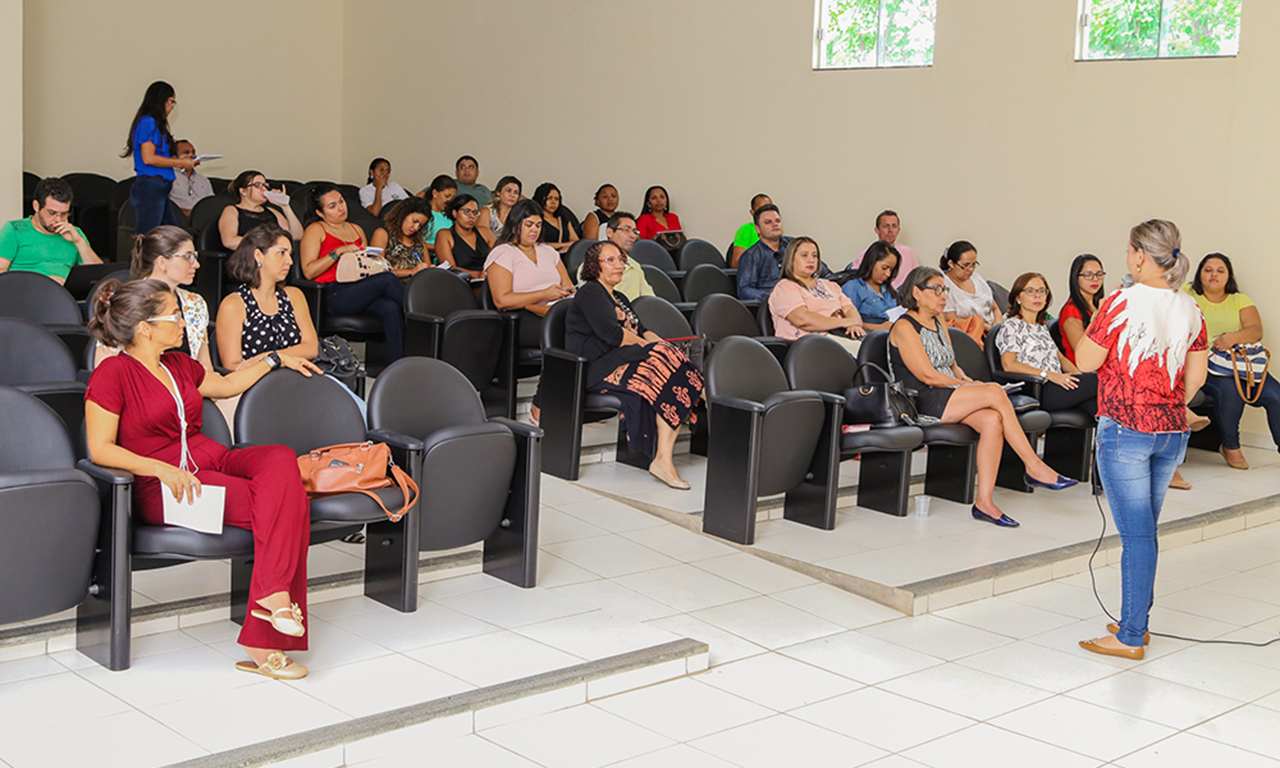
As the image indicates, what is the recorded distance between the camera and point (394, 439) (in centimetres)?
387

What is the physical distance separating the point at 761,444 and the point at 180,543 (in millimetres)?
2417

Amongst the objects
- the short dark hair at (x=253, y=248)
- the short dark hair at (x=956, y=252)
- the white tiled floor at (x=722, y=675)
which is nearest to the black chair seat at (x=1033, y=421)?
the white tiled floor at (x=722, y=675)

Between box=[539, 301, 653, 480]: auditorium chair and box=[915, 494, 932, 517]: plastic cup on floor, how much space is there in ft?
4.75

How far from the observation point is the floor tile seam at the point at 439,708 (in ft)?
9.30

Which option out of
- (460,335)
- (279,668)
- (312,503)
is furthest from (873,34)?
(279,668)

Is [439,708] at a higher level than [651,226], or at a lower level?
lower

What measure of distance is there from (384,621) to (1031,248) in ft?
19.2

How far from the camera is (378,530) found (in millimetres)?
3967

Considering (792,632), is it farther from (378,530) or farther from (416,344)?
(416,344)

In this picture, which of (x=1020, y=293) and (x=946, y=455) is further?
(x=1020, y=293)

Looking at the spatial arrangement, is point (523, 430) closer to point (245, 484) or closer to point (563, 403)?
point (245, 484)

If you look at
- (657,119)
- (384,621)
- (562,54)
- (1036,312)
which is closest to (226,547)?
(384,621)

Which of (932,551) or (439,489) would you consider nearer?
(439,489)

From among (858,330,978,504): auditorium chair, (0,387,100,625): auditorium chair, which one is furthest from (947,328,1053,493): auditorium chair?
(0,387,100,625): auditorium chair
